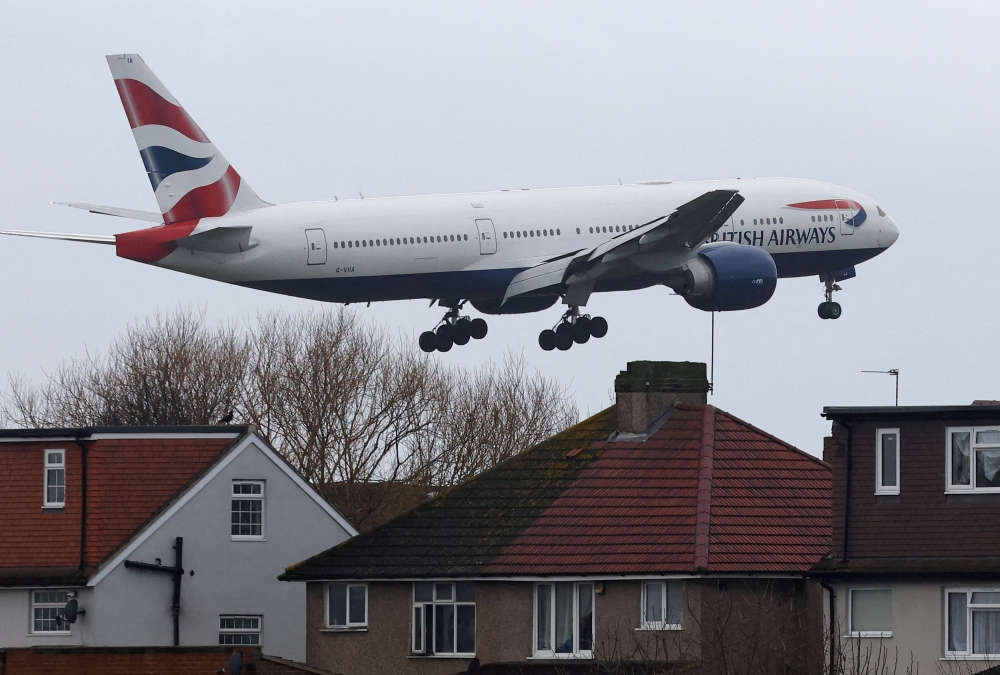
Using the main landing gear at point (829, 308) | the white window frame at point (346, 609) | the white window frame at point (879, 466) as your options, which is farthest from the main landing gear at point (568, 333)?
the white window frame at point (879, 466)

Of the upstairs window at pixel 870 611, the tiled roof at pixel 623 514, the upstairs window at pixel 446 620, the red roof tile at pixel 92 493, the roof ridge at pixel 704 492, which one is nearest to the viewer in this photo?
the upstairs window at pixel 870 611

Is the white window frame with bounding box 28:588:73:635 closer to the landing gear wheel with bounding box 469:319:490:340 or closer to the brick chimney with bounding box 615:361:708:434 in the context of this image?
the brick chimney with bounding box 615:361:708:434

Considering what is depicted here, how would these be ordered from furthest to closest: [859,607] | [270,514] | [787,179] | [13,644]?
[787,179], [270,514], [13,644], [859,607]

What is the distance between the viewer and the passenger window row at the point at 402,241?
60.7 metres

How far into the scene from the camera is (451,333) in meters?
66.8

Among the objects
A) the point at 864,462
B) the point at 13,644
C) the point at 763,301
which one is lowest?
the point at 13,644

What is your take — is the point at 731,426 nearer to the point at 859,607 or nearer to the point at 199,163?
the point at 859,607

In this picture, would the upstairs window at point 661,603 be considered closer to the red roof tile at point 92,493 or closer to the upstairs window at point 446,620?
the upstairs window at point 446,620

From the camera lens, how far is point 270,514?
53.3 m

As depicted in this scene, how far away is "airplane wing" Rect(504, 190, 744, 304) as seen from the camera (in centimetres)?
6250

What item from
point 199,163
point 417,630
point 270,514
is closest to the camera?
point 417,630

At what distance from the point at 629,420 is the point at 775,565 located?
5.64 meters

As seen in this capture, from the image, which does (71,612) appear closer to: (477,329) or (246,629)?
(246,629)

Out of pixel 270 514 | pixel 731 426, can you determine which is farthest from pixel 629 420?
pixel 270 514
